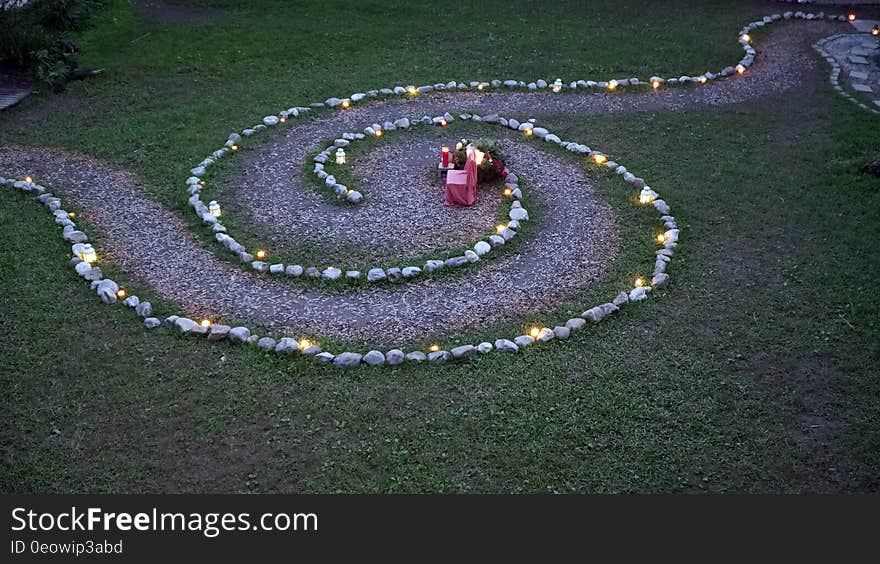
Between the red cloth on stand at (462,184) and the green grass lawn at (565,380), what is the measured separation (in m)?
2.33

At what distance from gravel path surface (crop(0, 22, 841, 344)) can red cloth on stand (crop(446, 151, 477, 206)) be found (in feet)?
4.10

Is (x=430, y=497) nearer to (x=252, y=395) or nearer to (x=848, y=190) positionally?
(x=252, y=395)

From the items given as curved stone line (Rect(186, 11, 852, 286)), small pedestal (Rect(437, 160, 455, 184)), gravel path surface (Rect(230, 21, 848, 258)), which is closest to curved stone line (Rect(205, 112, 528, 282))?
curved stone line (Rect(186, 11, 852, 286))

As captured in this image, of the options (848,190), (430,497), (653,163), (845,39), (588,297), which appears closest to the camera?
(430,497)

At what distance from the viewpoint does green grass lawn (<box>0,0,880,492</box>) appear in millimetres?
7719

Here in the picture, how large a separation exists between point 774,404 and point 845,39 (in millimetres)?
15346

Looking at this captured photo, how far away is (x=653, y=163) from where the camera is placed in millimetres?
13797

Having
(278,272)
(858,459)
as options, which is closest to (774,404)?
(858,459)

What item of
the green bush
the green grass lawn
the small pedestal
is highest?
the green bush

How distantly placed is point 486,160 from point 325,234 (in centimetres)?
316

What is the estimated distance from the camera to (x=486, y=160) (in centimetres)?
1296

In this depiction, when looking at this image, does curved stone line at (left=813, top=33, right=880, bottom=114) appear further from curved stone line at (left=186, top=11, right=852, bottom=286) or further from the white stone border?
the white stone border

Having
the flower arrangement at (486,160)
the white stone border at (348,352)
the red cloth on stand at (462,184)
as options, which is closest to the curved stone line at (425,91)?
the white stone border at (348,352)

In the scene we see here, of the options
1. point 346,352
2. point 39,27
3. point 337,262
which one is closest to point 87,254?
point 337,262
